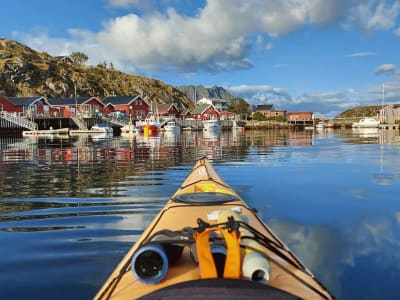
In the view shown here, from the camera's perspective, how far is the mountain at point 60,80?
91000 mm

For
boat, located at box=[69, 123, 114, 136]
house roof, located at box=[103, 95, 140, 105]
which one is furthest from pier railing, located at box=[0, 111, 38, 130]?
house roof, located at box=[103, 95, 140, 105]

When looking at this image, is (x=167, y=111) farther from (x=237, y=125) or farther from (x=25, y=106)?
(x=25, y=106)

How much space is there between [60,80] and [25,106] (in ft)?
128

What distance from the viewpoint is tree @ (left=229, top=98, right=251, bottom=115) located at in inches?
4264

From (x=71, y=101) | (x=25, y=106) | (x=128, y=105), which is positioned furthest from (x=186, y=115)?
(x=25, y=106)

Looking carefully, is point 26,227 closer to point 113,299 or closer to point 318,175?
point 113,299

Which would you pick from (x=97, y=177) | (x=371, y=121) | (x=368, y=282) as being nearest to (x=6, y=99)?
(x=97, y=177)

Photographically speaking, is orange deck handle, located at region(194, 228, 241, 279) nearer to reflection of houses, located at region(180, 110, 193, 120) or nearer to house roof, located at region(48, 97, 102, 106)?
house roof, located at region(48, 97, 102, 106)

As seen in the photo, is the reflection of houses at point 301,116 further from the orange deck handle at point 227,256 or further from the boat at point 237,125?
the orange deck handle at point 227,256

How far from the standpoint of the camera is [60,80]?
99688mm

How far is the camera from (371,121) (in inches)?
3462

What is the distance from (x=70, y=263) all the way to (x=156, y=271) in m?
2.83

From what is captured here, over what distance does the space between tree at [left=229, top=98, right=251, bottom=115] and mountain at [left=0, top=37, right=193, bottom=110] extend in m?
31.7

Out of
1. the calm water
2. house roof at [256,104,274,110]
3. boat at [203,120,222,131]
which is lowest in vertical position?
the calm water
